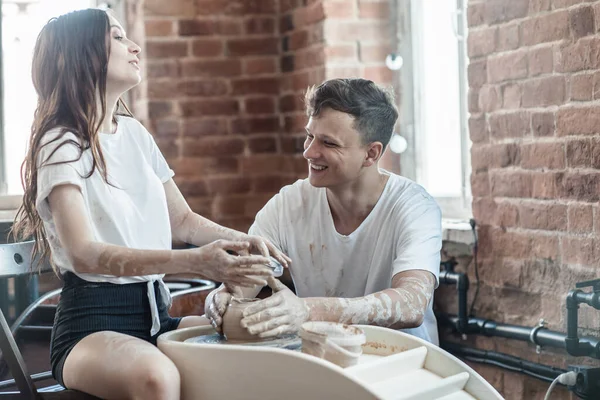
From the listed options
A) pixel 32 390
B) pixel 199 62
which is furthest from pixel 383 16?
pixel 32 390

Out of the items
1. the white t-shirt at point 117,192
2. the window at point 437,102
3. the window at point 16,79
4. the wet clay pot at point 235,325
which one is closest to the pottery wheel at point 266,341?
the wet clay pot at point 235,325

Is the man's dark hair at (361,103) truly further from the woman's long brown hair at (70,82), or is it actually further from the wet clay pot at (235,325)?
the wet clay pot at (235,325)

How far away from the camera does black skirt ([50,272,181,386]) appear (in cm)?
179

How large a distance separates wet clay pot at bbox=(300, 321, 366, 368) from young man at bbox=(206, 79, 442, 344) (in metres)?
0.46

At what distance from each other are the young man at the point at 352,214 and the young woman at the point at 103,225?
1.18ft

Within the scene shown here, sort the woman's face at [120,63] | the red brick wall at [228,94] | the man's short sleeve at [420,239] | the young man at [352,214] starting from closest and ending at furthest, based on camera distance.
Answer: the woman's face at [120,63]
the man's short sleeve at [420,239]
the young man at [352,214]
the red brick wall at [228,94]

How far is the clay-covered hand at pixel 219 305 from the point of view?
69.7 inches

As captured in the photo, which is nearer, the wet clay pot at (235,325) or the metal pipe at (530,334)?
the wet clay pot at (235,325)

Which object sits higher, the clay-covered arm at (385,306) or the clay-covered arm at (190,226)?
the clay-covered arm at (190,226)

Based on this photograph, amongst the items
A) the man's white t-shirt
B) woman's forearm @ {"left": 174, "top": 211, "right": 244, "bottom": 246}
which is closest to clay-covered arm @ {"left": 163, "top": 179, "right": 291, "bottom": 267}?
woman's forearm @ {"left": 174, "top": 211, "right": 244, "bottom": 246}

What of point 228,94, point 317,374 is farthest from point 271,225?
point 228,94

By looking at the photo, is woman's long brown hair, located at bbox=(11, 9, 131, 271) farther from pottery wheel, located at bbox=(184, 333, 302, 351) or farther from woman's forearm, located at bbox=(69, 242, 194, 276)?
pottery wheel, located at bbox=(184, 333, 302, 351)

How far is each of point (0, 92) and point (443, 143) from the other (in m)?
1.84

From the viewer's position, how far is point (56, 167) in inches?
69.0
